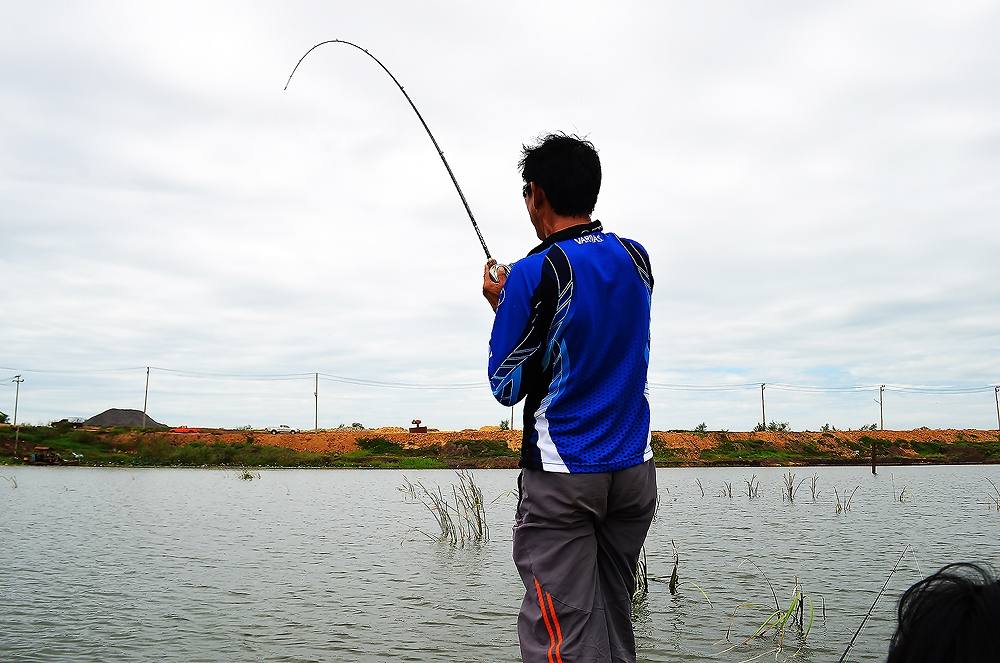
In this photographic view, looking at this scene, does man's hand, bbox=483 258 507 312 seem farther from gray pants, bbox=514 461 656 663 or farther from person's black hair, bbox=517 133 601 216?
gray pants, bbox=514 461 656 663

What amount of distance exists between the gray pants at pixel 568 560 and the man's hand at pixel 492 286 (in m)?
0.67

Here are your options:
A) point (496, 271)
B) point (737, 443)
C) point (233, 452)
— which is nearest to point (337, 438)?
point (233, 452)

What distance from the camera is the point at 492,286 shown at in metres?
3.14

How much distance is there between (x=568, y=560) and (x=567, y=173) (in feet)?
4.44

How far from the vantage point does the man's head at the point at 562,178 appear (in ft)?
9.88

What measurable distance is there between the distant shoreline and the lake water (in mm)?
28194

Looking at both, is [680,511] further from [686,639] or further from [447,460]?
[447,460]

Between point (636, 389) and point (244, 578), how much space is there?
732 cm

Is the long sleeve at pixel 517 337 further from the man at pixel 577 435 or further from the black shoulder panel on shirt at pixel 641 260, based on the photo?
the black shoulder panel on shirt at pixel 641 260

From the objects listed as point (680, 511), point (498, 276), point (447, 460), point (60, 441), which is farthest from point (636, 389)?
point (60, 441)

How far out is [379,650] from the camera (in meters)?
5.95

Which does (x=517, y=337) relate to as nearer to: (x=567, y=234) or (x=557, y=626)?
(x=567, y=234)

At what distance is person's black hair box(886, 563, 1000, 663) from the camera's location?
3.45 ft

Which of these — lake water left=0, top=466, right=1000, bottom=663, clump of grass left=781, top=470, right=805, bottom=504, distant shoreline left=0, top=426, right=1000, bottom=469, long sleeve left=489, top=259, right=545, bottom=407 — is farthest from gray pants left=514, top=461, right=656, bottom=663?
distant shoreline left=0, top=426, right=1000, bottom=469
